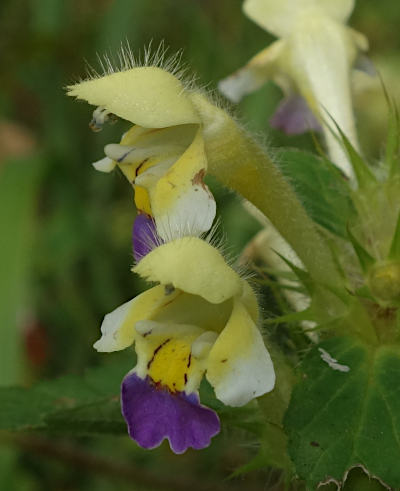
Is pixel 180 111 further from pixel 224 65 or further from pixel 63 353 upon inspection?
pixel 224 65

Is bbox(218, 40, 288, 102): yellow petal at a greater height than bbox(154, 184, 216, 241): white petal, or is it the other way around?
bbox(154, 184, 216, 241): white petal

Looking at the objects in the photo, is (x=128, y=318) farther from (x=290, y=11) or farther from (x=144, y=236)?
(x=290, y=11)

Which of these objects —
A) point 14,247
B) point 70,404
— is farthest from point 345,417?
point 14,247

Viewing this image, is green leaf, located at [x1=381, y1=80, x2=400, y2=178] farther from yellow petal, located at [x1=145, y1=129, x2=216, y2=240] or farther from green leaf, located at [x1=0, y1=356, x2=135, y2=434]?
green leaf, located at [x1=0, y1=356, x2=135, y2=434]

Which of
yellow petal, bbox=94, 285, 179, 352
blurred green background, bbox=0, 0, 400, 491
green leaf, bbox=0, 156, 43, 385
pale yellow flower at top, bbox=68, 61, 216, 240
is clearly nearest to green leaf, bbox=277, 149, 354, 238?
pale yellow flower at top, bbox=68, 61, 216, 240

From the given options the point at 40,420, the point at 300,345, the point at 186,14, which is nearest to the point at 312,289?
the point at 300,345

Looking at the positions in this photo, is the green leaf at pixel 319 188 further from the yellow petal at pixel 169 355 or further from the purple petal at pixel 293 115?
the yellow petal at pixel 169 355
